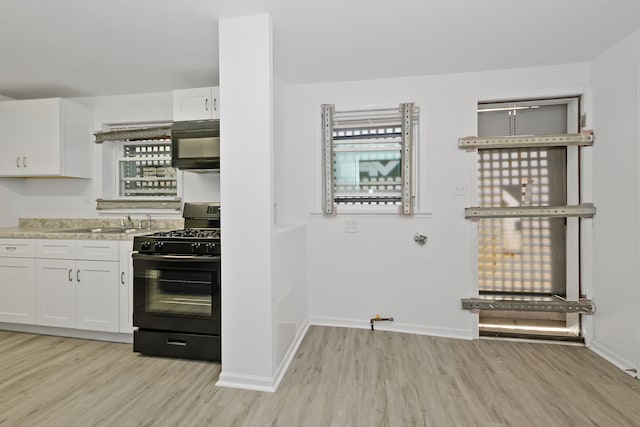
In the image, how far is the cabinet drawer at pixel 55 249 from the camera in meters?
2.75

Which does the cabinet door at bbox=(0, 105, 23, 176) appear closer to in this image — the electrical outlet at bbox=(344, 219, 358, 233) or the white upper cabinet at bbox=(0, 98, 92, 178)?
the white upper cabinet at bbox=(0, 98, 92, 178)

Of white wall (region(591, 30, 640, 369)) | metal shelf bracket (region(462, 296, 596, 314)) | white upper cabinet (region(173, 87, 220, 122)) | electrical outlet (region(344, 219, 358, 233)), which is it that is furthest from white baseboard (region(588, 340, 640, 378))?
white upper cabinet (region(173, 87, 220, 122))

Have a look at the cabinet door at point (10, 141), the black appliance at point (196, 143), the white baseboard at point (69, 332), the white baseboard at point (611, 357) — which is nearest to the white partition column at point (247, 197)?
the black appliance at point (196, 143)

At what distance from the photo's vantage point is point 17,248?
2865 mm

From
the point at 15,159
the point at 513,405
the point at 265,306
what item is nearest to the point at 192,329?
the point at 265,306

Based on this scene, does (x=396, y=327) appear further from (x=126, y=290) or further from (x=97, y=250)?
(x=97, y=250)

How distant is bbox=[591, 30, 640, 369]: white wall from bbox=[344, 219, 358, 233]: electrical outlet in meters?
2.01

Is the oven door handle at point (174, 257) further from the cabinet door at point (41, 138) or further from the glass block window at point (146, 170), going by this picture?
the cabinet door at point (41, 138)

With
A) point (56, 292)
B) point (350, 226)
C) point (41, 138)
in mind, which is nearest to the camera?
point (56, 292)

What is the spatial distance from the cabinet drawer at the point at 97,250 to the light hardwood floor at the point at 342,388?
76 cm

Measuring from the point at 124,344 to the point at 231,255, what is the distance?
1.56 metres

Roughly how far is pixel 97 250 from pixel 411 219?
2835 mm

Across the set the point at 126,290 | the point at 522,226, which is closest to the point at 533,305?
the point at 522,226

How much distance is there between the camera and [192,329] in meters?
2.34
